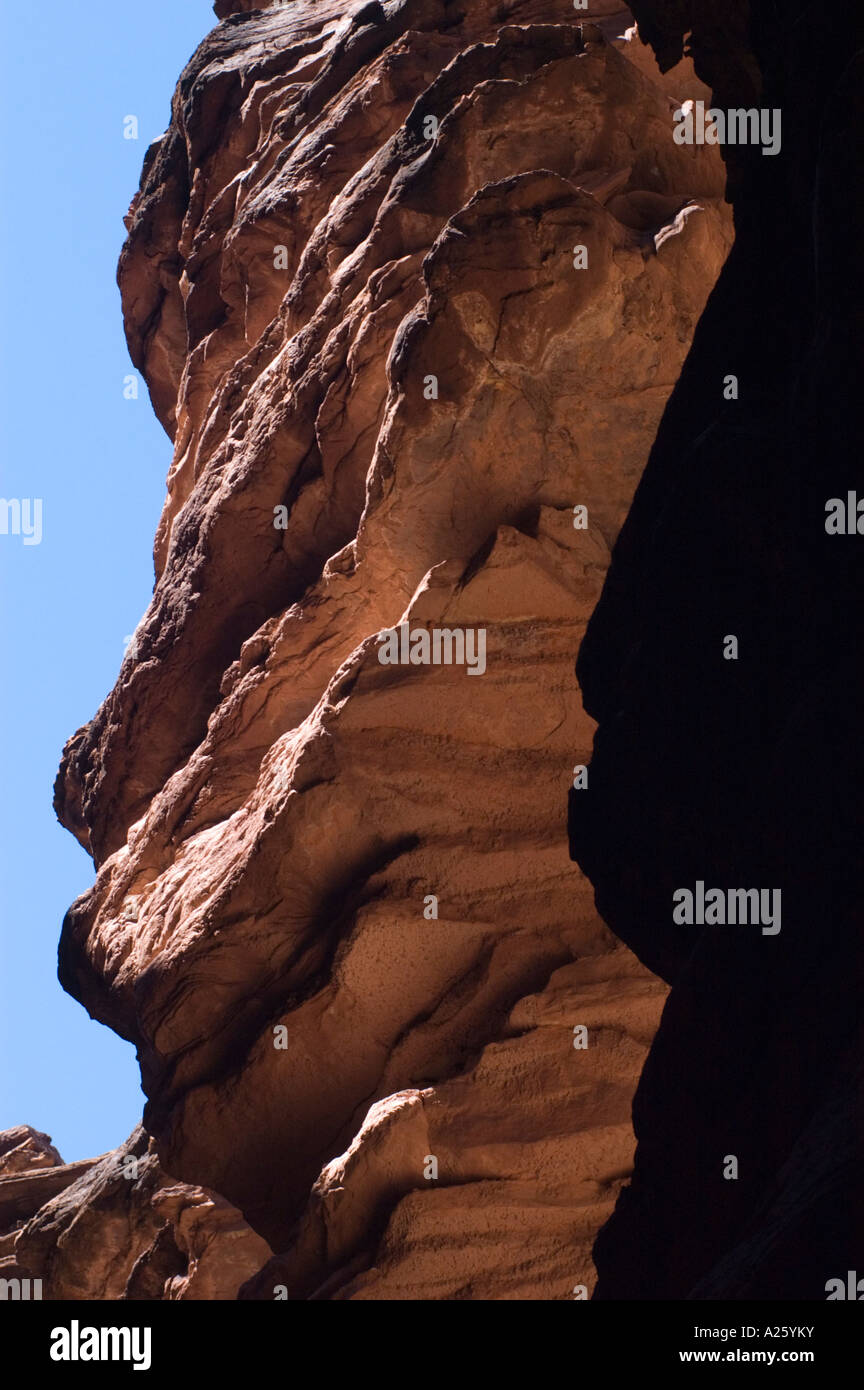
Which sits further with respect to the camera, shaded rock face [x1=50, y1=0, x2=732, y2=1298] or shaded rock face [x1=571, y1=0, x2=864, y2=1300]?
shaded rock face [x1=50, y1=0, x2=732, y2=1298]

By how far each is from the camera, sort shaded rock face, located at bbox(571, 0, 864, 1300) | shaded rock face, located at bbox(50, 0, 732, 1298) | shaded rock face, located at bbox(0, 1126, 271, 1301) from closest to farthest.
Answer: shaded rock face, located at bbox(571, 0, 864, 1300)
shaded rock face, located at bbox(50, 0, 732, 1298)
shaded rock face, located at bbox(0, 1126, 271, 1301)

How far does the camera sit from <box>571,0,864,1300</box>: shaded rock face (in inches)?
204

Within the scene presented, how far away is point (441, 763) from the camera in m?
10.6

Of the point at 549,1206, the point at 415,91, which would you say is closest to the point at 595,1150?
the point at 549,1206

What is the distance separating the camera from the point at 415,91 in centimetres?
1581

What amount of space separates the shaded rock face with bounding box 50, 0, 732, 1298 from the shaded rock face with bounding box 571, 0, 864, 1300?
8.59 ft

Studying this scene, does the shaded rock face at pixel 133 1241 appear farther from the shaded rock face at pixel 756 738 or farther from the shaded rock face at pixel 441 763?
the shaded rock face at pixel 756 738

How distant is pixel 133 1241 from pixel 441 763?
9995 millimetres

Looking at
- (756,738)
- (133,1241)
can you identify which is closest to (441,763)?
(756,738)

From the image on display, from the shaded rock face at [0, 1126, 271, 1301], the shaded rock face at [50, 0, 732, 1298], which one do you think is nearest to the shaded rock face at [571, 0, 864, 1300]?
the shaded rock face at [50, 0, 732, 1298]

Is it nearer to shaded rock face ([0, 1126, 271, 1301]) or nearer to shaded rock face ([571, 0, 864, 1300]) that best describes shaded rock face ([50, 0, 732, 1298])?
shaded rock face ([571, 0, 864, 1300])

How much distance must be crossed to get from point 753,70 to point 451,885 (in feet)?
17.8

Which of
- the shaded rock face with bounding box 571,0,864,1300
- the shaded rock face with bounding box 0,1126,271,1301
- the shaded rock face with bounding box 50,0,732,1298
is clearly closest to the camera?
the shaded rock face with bounding box 571,0,864,1300

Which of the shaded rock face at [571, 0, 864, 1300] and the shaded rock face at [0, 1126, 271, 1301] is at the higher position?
the shaded rock face at [571, 0, 864, 1300]
